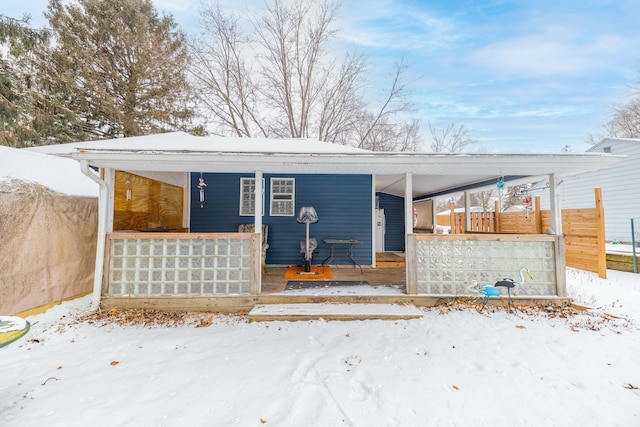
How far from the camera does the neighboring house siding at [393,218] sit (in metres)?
8.90

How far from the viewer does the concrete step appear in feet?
12.6

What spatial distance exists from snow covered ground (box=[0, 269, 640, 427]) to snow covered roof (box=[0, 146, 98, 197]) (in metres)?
2.15

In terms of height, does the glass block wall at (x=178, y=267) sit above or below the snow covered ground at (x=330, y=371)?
above

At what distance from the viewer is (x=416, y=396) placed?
2.28 metres

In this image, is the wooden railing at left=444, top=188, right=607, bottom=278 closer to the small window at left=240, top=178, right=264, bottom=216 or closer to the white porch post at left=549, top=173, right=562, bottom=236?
the white porch post at left=549, top=173, right=562, bottom=236

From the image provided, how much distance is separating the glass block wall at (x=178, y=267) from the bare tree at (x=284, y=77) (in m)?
11.5

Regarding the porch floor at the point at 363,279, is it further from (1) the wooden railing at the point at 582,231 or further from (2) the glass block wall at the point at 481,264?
(1) the wooden railing at the point at 582,231

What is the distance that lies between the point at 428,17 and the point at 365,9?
2.49 meters

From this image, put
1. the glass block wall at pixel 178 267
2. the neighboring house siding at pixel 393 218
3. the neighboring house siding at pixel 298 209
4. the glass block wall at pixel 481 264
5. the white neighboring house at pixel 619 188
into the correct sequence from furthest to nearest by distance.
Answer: the white neighboring house at pixel 619 188, the neighboring house siding at pixel 393 218, the neighboring house siding at pixel 298 209, the glass block wall at pixel 481 264, the glass block wall at pixel 178 267

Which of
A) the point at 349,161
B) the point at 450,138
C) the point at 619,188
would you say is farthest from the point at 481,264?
the point at 450,138

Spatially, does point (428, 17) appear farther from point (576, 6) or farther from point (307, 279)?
point (307, 279)

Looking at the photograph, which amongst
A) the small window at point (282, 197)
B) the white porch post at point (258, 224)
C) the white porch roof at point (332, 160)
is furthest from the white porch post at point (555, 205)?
the small window at point (282, 197)

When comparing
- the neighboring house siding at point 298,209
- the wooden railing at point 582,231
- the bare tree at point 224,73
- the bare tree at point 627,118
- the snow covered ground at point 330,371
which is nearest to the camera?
the snow covered ground at point 330,371

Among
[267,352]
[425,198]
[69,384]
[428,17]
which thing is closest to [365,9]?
[428,17]
